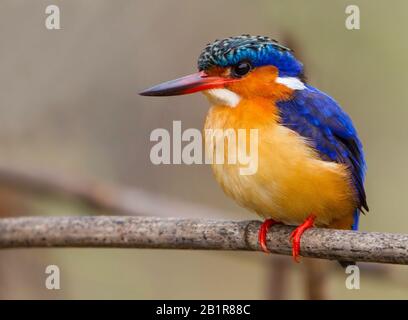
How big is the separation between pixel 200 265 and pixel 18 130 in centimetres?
182

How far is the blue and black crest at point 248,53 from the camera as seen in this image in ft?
11.8

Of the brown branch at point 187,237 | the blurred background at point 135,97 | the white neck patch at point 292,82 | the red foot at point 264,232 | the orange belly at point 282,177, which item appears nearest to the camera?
the brown branch at point 187,237

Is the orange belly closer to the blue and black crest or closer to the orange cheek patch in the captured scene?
the orange cheek patch

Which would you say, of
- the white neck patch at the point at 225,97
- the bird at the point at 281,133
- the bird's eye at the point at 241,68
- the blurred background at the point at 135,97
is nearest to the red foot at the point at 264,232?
the bird at the point at 281,133

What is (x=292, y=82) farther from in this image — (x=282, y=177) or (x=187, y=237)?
(x=187, y=237)

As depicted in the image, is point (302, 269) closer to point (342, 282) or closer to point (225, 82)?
point (225, 82)

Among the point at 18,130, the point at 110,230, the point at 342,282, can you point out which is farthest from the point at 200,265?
the point at 110,230

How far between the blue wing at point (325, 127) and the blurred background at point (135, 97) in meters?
1.46

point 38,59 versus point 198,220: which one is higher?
point 38,59

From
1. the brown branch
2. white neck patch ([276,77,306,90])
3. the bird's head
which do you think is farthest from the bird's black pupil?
the brown branch

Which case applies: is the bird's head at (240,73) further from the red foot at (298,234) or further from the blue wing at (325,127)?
the red foot at (298,234)

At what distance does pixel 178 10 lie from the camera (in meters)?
5.54

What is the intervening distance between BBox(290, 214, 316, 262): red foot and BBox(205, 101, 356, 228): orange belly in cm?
3

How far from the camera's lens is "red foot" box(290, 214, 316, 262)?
3.42 meters
